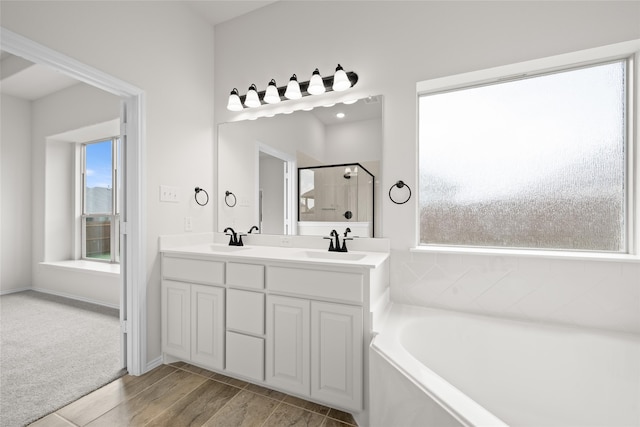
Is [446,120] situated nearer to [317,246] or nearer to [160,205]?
[317,246]

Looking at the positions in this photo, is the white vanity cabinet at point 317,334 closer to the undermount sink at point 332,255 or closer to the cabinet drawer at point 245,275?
the cabinet drawer at point 245,275

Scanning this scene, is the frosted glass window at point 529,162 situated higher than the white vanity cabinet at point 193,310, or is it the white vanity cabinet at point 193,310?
the frosted glass window at point 529,162

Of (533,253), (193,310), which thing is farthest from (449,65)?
(193,310)

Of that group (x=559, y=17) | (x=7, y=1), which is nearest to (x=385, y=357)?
(x=559, y=17)

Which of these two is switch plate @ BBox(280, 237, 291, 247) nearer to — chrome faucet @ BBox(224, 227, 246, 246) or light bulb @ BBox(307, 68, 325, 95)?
chrome faucet @ BBox(224, 227, 246, 246)

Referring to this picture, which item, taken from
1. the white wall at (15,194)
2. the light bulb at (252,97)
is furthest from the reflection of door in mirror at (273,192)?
the white wall at (15,194)

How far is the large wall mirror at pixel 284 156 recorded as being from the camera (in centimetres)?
196

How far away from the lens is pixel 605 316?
1.44 meters

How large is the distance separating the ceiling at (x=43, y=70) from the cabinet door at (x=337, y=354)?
244 centimetres

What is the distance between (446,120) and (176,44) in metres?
2.14

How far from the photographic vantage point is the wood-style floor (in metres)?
1.46

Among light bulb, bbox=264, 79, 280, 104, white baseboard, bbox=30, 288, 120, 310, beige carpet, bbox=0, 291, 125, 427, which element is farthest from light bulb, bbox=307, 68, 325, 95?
white baseboard, bbox=30, 288, 120, 310

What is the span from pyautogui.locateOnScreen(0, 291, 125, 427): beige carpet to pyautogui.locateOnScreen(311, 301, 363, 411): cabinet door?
4.63ft

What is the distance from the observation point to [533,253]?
5.21 ft
